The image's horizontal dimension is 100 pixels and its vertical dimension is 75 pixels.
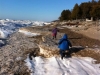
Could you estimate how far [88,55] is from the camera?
49.4 ft

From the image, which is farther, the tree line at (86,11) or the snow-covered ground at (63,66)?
the tree line at (86,11)

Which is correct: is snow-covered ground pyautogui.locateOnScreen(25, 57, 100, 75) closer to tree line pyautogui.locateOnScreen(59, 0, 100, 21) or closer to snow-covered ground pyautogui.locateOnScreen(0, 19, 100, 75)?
snow-covered ground pyautogui.locateOnScreen(0, 19, 100, 75)

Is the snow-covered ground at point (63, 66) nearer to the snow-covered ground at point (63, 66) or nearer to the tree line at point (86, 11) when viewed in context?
the snow-covered ground at point (63, 66)

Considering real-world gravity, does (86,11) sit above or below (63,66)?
above

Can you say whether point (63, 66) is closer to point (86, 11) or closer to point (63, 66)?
point (63, 66)

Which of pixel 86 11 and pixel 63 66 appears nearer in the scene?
pixel 63 66

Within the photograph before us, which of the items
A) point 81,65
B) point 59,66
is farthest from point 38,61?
point 81,65

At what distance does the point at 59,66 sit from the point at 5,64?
3700mm

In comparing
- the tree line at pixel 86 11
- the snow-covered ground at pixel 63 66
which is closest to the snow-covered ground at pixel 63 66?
the snow-covered ground at pixel 63 66

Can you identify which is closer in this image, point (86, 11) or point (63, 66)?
point (63, 66)

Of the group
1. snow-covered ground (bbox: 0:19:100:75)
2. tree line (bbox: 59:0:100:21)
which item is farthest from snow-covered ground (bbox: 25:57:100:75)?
tree line (bbox: 59:0:100:21)

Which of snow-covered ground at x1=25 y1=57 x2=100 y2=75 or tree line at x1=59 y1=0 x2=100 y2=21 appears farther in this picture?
tree line at x1=59 y1=0 x2=100 y2=21

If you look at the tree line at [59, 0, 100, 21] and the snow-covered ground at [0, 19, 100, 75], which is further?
the tree line at [59, 0, 100, 21]

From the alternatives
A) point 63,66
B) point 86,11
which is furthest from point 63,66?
point 86,11
